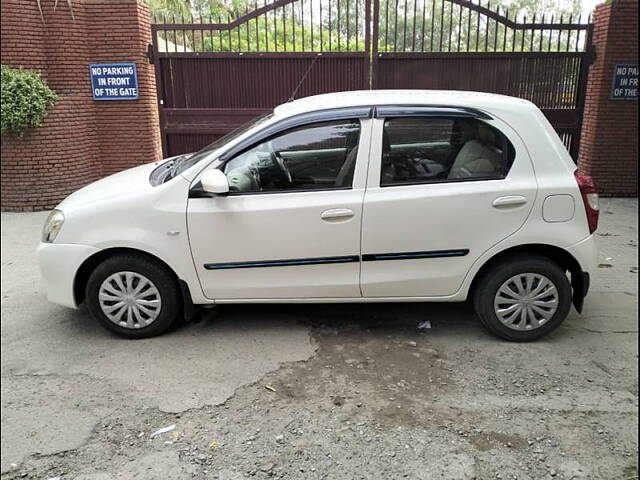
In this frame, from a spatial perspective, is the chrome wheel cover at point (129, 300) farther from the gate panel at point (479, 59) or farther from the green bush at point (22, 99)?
the gate panel at point (479, 59)

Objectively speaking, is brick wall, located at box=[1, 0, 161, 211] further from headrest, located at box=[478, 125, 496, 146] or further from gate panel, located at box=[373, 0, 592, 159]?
headrest, located at box=[478, 125, 496, 146]

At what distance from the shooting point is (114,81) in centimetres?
832

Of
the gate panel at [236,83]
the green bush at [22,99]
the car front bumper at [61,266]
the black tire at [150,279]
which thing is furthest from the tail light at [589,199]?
the green bush at [22,99]

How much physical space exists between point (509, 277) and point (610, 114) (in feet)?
19.4

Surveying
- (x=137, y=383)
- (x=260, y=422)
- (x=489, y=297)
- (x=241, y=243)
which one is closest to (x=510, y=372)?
(x=489, y=297)

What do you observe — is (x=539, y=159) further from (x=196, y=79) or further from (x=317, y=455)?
(x=196, y=79)

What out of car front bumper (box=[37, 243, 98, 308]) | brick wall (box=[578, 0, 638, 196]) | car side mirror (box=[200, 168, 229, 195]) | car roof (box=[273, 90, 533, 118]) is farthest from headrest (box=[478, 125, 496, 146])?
brick wall (box=[578, 0, 638, 196])

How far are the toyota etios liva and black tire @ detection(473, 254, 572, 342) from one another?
1cm

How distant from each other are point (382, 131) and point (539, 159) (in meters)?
1.13

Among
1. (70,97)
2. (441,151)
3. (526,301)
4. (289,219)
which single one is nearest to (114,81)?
(70,97)

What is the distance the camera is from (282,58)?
829cm

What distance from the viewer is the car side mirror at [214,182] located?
12.1 feet

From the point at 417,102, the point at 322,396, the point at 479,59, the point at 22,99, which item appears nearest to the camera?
the point at 322,396

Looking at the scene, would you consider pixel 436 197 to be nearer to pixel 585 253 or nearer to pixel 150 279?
pixel 585 253
